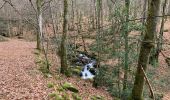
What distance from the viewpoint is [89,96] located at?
1555 centimetres

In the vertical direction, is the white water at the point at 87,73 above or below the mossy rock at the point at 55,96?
below

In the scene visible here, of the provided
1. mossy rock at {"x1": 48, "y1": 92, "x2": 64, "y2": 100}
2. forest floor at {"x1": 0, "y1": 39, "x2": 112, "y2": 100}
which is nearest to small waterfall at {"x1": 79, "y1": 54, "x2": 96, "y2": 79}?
forest floor at {"x1": 0, "y1": 39, "x2": 112, "y2": 100}

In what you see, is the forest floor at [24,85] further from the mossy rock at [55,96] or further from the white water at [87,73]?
the white water at [87,73]

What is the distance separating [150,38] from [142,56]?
2.03 feet

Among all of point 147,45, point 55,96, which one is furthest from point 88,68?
point 147,45

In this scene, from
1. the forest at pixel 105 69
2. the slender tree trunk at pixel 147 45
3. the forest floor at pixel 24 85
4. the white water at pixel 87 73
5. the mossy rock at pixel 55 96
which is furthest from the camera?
the white water at pixel 87 73

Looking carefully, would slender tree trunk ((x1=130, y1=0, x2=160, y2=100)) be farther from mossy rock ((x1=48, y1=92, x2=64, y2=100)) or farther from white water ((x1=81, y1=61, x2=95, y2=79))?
white water ((x1=81, y1=61, x2=95, y2=79))

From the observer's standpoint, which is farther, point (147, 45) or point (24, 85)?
point (24, 85)

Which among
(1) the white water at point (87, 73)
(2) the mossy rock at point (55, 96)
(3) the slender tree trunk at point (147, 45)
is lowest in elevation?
(1) the white water at point (87, 73)

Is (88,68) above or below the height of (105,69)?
below

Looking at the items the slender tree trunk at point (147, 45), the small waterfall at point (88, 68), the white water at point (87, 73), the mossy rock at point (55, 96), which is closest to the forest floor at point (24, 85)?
the mossy rock at point (55, 96)

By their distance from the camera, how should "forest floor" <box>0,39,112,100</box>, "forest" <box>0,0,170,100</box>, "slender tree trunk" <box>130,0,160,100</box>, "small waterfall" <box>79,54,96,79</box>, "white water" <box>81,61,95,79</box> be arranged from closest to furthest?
1. "slender tree trunk" <box>130,0,160,100</box>
2. "forest" <box>0,0,170,100</box>
3. "forest floor" <box>0,39,112,100</box>
4. "white water" <box>81,61,95,79</box>
5. "small waterfall" <box>79,54,96,79</box>

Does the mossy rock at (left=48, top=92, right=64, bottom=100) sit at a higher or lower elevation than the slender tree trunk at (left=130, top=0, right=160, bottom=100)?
lower

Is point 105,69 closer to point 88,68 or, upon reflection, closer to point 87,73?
point 87,73
